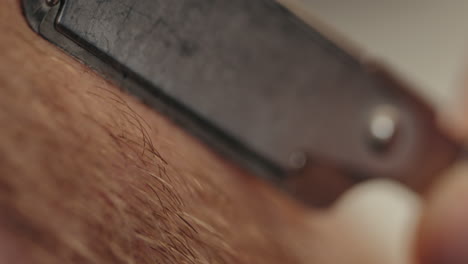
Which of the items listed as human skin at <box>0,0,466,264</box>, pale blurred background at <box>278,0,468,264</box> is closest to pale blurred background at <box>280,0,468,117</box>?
pale blurred background at <box>278,0,468,264</box>

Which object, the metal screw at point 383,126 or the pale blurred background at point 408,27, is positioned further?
the pale blurred background at point 408,27

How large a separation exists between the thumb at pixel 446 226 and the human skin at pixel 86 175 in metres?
0.23

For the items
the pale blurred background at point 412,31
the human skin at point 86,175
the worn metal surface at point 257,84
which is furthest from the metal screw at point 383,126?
the pale blurred background at point 412,31

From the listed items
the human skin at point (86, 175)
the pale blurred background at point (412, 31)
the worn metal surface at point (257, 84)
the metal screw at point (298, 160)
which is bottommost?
the human skin at point (86, 175)

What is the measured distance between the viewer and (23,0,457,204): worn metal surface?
0.69 feet

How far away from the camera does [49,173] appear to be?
219 mm

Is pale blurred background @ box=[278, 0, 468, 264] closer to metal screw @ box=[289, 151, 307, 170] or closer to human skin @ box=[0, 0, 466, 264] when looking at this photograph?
metal screw @ box=[289, 151, 307, 170]

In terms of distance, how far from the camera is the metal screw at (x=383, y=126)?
0.43m

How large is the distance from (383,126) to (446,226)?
0.08 m

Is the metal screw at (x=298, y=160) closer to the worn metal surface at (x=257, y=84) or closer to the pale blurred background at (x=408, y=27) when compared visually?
the worn metal surface at (x=257, y=84)

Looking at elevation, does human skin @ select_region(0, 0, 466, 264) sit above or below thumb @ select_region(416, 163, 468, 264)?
below

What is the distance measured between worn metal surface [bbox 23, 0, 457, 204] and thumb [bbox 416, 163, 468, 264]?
1.3 inches

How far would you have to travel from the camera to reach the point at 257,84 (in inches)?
13.8

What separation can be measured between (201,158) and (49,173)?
0.06 meters
